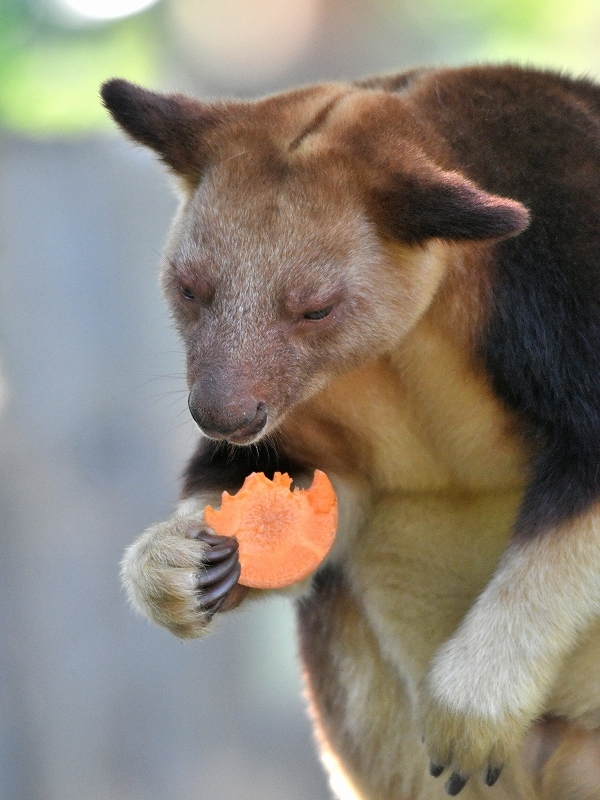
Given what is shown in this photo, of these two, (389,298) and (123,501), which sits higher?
(389,298)

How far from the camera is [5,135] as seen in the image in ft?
10.3

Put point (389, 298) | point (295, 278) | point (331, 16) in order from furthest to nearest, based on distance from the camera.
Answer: point (331, 16) → point (389, 298) → point (295, 278)

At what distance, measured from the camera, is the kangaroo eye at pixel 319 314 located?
1.48 m

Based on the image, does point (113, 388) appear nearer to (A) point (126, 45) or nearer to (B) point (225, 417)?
(A) point (126, 45)

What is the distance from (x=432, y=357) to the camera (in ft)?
5.48

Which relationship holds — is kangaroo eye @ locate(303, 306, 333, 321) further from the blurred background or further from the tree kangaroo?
the blurred background

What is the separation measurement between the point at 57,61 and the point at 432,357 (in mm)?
2054

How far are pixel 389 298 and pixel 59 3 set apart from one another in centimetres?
214

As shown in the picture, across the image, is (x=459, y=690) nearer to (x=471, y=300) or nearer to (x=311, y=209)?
(x=471, y=300)

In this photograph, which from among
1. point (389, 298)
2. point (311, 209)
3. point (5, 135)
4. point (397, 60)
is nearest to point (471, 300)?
point (389, 298)

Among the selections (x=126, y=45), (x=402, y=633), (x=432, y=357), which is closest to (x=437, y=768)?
(x=402, y=633)

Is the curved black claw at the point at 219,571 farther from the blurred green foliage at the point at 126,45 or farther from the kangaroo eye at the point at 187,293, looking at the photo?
the blurred green foliage at the point at 126,45

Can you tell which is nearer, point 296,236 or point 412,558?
point 296,236

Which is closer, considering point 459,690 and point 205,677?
point 459,690
